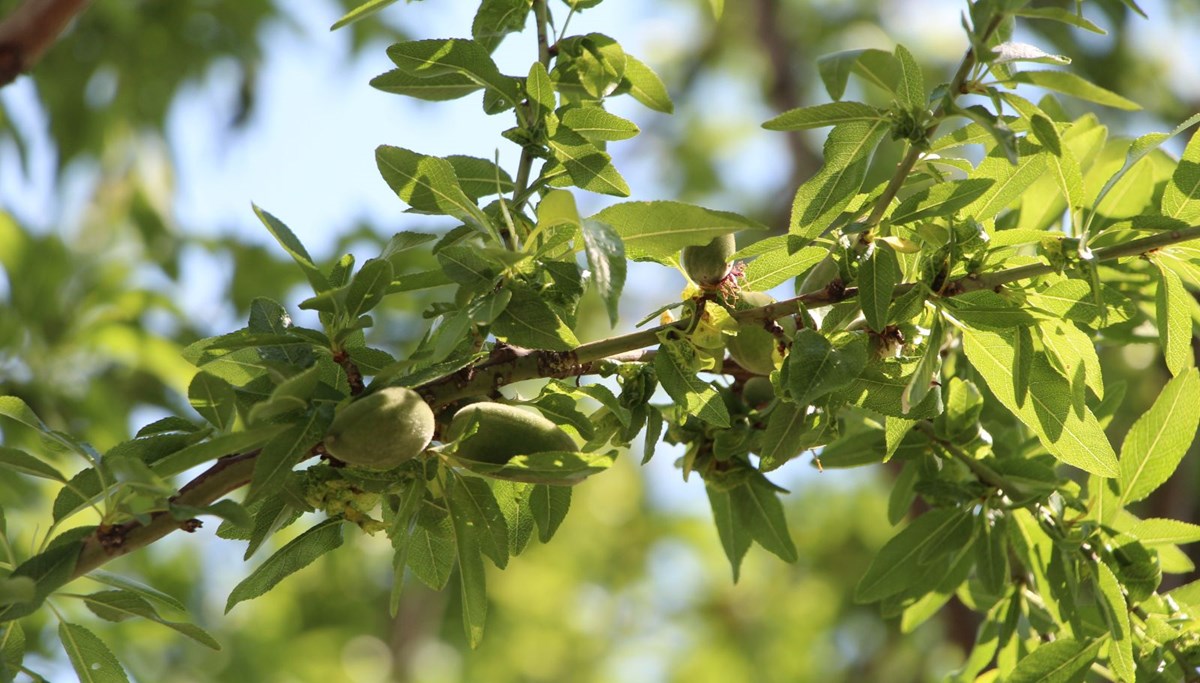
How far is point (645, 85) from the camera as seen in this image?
119cm

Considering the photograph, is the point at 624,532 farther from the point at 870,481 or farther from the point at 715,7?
the point at 715,7

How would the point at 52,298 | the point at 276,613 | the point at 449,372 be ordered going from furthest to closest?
the point at 276,613 → the point at 52,298 → the point at 449,372

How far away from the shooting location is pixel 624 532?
463 centimetres

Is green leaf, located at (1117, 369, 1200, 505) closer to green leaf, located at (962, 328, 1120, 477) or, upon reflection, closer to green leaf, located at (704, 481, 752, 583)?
green leaf, located at (962, 328, 1120, 477)

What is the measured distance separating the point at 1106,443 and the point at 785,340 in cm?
31

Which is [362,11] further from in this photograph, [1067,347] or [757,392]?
[1067,347]

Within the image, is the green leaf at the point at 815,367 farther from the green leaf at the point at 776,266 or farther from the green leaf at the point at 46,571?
Answer: the green leaf at the point at 46,571

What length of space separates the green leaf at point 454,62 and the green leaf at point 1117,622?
737mm

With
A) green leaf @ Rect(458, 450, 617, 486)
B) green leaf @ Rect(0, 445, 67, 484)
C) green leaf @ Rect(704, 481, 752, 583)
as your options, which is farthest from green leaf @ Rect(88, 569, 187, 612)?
green leaf @ Rect(704, 481, 752, 583)

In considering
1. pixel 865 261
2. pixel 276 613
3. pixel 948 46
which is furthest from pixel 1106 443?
pixel 948 46

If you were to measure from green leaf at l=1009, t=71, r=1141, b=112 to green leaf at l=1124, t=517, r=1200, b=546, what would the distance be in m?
0.55

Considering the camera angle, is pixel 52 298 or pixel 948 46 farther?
pixel 948 46

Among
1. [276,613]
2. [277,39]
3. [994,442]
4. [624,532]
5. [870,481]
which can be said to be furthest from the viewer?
[624,532]

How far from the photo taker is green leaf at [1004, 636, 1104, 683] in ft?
3.82
